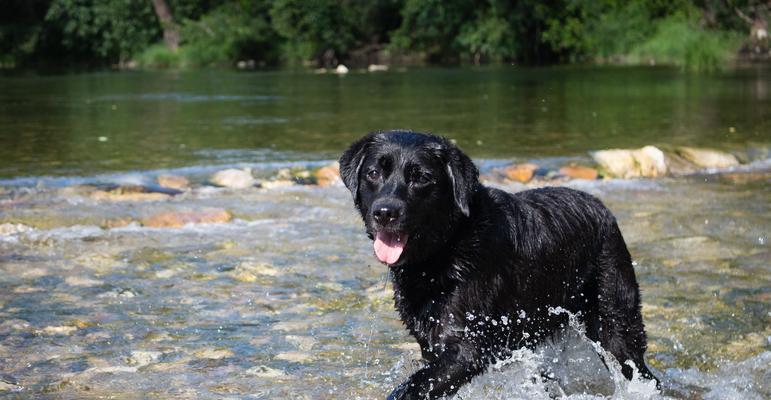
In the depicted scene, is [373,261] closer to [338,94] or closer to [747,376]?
[747,376]

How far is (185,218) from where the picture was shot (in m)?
10.1

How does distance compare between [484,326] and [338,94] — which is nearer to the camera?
[484,326]

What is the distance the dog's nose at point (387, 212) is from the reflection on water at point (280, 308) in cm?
99

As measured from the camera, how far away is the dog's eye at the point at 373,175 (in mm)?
4754

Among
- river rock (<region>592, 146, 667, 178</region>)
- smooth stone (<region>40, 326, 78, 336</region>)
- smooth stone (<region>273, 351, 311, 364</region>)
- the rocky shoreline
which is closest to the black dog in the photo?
smooth stone (<region>273, 351, 311, 364</region>)

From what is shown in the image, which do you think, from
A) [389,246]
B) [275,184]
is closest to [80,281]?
[389,246]

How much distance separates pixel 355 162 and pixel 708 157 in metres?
9.90

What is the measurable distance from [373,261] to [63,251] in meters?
2.77

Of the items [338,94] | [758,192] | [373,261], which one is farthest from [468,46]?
[373,261]

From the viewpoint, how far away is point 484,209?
15.7 ft

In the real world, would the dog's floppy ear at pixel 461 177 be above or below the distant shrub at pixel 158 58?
above

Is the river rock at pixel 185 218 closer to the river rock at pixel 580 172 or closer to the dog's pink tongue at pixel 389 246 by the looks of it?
the river rock at pixel 580 172

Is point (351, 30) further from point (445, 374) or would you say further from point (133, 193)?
point (445, 374)

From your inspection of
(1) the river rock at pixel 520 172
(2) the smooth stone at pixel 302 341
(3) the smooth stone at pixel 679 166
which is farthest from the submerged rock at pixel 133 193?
(3) the smooth stone at pixel 679 166
